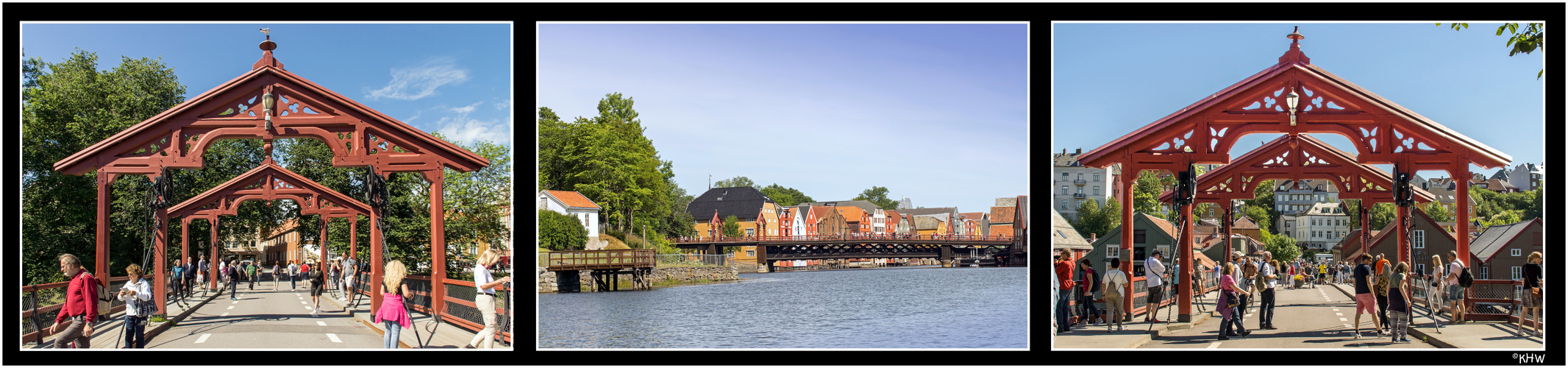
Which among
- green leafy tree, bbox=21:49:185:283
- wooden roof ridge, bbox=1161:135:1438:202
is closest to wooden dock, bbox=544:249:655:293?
green leafy tree, bbox=21:49:185:283

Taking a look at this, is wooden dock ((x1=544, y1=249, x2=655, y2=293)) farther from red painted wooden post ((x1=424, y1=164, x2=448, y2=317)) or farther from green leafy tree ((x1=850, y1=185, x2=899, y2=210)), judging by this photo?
green leafy tree ((x1=850, y1=185, x2=899, y2=210))

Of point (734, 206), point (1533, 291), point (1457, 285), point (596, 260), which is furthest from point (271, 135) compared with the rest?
point (734, 206)

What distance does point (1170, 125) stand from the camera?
11.0 metres

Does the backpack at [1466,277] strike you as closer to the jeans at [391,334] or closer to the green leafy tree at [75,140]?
the jeans at [391,334]

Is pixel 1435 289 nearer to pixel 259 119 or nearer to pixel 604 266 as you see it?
pixel 259 119

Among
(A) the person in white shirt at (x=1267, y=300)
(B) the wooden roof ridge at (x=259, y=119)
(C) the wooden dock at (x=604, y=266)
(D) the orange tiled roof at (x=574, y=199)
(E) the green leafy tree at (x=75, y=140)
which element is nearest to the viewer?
(B) the wooden roof ridge at (x=259, y=119)

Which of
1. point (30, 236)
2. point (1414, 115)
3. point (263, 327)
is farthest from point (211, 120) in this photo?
point (30, 236)

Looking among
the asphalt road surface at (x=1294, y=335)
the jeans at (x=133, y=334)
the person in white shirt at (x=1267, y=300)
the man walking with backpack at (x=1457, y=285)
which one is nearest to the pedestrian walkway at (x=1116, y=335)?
the asphalt road surface at (x=1294, y=335)

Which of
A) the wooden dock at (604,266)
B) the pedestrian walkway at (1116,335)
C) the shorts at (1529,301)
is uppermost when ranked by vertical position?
the shorts at (1529,301)

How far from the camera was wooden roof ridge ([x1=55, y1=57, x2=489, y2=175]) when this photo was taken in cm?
1095

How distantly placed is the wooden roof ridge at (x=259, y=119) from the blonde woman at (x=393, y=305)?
2374 mm

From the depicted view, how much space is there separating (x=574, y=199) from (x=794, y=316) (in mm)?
17773

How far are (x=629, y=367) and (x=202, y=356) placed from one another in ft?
12.2

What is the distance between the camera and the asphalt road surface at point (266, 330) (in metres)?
11.1
